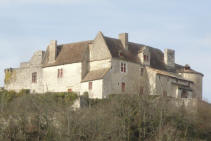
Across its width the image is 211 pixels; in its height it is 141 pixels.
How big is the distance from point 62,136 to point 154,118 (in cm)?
865

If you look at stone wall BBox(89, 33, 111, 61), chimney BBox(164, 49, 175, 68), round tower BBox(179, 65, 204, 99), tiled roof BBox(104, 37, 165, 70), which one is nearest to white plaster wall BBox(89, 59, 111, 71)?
stone wall BBox(89, 33, 111, 61)

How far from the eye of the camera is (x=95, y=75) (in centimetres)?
6072

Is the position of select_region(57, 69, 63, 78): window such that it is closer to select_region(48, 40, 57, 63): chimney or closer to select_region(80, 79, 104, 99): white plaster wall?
select_region(48, 40, 57, 63): chimney

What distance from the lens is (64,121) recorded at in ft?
172

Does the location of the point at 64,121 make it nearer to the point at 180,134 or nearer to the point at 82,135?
the point at 82,135

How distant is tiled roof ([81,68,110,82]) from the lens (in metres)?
60.0

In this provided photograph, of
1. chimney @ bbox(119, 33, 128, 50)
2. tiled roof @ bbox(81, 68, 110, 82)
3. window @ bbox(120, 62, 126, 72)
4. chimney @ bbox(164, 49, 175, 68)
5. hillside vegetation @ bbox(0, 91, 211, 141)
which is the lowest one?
hillside vegetation @ bbox(0, 91, 211, 141)

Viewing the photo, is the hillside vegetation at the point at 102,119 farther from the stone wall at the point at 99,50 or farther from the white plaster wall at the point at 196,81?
the white plaster wall at the point at 196,81

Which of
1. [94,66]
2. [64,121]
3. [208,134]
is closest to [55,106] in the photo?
[64,121]

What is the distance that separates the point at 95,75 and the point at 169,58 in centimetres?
1014

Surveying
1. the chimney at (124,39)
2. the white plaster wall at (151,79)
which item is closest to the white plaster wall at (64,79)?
the chimney at (124,39)

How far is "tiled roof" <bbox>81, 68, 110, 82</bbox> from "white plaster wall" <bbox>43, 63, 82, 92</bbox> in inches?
35.9

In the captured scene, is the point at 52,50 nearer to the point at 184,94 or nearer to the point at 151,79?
the point at 151,79

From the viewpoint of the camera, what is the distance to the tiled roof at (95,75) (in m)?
60.0
